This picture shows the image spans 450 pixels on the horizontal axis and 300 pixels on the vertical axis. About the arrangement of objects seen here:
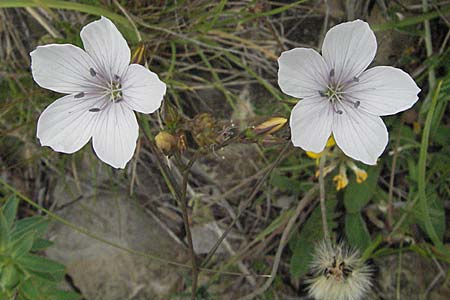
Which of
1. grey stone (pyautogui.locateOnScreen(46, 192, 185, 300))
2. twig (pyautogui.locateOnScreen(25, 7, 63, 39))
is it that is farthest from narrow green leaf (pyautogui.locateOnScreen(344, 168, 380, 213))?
twig (pyautogui.locateOnScreen(25, 7, 63, 39))

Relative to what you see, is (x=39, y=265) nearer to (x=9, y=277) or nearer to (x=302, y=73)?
(x=9, y=277)

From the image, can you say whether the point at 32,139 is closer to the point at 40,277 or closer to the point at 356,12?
the point at 40,277

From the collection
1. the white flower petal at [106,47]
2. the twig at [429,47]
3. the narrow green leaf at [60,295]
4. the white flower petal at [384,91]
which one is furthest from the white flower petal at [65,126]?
the twig at [429,47]

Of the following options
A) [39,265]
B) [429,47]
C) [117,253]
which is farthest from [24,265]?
[429,47]

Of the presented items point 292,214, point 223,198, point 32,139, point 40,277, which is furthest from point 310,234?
point 32,139

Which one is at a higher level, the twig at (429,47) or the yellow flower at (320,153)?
the twig at (429,47)

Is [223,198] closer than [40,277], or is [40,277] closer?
[40,277]

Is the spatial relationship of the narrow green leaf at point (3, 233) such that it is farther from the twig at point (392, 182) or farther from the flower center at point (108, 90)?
the twig at point (392, 182)
